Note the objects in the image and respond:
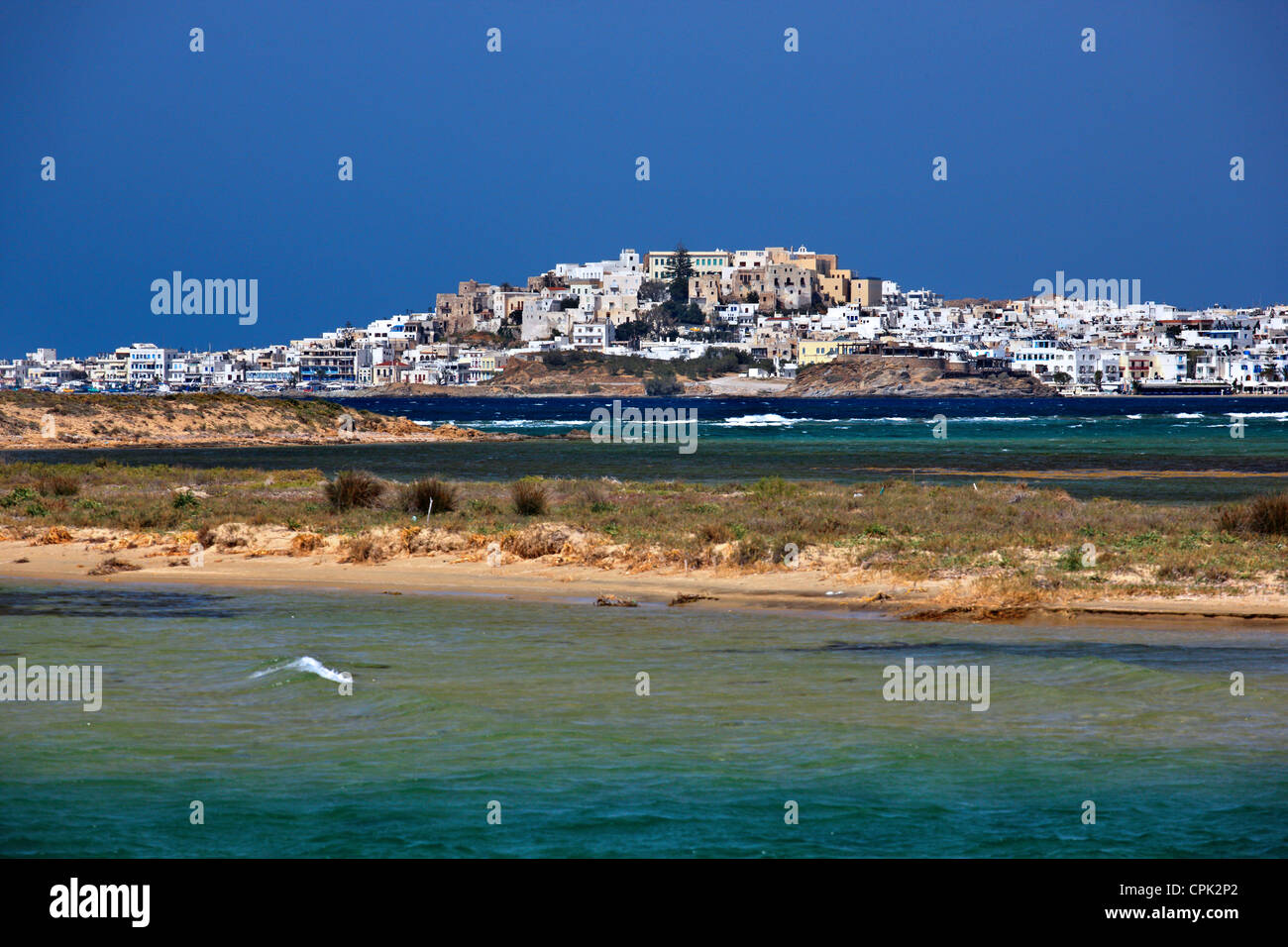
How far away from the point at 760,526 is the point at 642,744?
36.9 feet

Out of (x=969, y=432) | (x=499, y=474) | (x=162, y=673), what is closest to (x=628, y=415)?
(x=969, y=432)

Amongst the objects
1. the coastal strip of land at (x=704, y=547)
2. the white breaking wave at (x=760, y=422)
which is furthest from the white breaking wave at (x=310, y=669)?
the white breaking wave at (x=760, y=422)

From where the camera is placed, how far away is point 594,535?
2011cm

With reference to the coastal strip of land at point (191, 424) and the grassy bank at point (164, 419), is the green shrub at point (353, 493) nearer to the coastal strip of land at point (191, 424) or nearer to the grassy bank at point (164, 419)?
the coastal strip of land at point (191, 424)

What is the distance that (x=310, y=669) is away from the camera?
1193cm

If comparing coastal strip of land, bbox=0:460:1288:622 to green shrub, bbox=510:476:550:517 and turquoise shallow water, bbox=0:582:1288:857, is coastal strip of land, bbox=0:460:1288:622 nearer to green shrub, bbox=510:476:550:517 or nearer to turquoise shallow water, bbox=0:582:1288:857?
green shrub, bbox=510:476:550:517

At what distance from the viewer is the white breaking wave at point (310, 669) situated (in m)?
11.6

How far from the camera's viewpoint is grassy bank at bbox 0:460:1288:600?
16938mm

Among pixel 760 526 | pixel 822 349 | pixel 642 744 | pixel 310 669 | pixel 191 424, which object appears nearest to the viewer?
pixel 642 744

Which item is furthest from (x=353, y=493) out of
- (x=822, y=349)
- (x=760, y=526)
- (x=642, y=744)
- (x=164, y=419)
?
(x=822, y=349)

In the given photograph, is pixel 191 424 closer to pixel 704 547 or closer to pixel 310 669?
pixel 704 547

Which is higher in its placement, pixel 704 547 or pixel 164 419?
pixel 164 419
